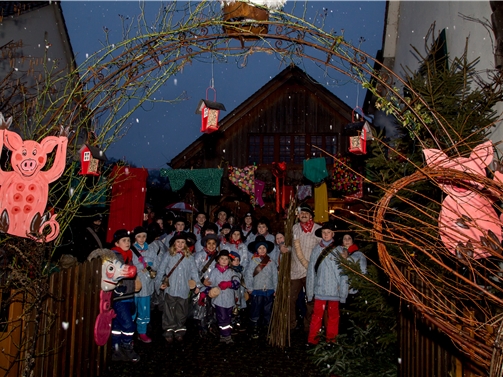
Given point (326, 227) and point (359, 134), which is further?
point (326, 227)

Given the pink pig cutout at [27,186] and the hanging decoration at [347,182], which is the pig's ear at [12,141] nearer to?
the pink pig cutout at [27,186]

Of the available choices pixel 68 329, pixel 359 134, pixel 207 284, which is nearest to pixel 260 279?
pixel 207 284

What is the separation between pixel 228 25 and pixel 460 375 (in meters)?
4.10

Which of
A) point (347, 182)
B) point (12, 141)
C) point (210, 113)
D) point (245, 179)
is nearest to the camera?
point (12, 141)

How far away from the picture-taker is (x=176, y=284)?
26.0 ft

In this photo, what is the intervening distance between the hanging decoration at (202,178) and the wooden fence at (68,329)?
8678 mm

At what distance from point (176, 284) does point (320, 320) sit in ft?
7.75

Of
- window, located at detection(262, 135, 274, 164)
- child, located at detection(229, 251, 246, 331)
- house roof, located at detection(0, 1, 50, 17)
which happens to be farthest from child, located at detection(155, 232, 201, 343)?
window, located at detection(262, 135, 274, 164)

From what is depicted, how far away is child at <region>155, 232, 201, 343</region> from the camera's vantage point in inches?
312

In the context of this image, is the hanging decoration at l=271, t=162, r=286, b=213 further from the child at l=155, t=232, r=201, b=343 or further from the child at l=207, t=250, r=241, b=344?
the child at l=155, t=232, r=201, b=343

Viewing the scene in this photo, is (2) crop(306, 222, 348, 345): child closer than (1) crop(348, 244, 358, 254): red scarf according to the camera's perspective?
Yes

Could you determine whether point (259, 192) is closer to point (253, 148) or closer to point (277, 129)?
point (253, 148)

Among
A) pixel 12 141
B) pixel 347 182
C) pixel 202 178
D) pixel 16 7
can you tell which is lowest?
pixel 12 141

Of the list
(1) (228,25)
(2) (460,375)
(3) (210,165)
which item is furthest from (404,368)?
(3) (210,165)
